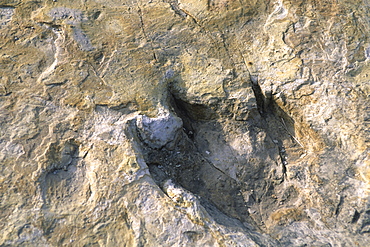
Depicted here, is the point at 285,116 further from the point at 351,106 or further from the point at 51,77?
the point at 51,77

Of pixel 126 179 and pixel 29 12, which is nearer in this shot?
pixel 126 179

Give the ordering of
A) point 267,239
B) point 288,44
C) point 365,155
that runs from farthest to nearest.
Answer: point 288,44
point 365,155
point 267,239

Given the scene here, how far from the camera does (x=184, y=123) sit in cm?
325

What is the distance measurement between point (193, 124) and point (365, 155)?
4.83 ft

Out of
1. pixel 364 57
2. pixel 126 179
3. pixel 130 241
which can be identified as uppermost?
pixel 364 57

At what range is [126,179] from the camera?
261 cm

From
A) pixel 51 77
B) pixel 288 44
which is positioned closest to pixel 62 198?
pixel 51 77

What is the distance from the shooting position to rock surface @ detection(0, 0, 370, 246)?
8.37 feet

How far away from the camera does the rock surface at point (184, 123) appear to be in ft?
8.37

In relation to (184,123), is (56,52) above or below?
above

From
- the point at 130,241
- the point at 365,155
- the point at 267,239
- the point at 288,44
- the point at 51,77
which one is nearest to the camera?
the point at 130,241

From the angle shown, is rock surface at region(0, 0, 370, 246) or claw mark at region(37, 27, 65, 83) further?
claw mark at region(37, 27, 65, 83)

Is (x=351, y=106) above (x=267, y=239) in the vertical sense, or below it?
above

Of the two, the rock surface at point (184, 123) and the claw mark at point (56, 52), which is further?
the claw mark at point (56, 52)
